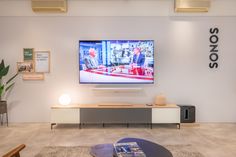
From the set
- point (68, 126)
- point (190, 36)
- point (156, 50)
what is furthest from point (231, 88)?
point (68, 126)

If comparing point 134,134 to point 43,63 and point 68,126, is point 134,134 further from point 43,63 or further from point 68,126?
point 43,63

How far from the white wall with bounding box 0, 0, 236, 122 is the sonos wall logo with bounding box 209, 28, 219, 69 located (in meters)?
0.10

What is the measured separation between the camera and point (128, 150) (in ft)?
8.21

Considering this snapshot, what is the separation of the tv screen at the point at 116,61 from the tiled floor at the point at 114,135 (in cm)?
105

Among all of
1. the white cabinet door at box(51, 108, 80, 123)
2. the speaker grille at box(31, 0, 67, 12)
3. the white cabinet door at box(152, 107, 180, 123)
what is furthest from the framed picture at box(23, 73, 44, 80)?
the white cabinet door at box(152, 107, 180, 123)

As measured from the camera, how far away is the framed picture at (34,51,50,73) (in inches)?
205

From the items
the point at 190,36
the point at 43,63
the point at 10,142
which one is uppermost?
the point at 190,36

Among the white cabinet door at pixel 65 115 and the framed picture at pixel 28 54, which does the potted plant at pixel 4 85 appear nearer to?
the framed picture at pixel 28 54

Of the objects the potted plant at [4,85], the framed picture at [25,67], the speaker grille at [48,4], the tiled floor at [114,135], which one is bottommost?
the tiled floor at [114,135]

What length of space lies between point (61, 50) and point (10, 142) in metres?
2.22

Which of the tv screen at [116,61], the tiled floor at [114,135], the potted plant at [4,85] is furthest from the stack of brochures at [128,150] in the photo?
the potted plant at [4,85]

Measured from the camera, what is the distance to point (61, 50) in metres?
5.23

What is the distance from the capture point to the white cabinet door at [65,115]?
4809mm

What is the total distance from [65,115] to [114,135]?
45.7 inches
